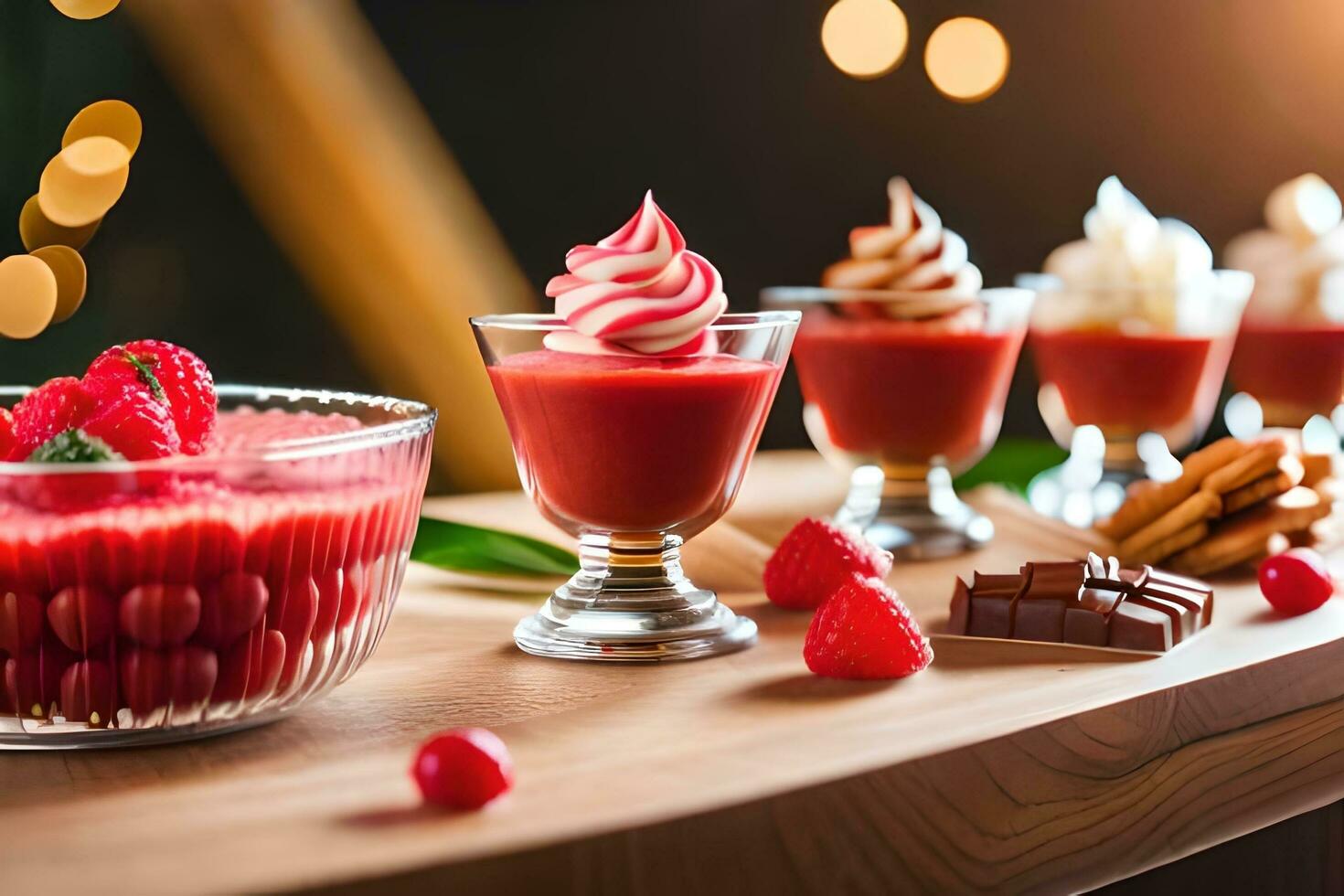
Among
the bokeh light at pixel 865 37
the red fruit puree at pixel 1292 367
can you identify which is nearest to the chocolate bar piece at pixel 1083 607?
the red fruit puree at pixel 1292 367

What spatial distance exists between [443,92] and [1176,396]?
1033 millimetres

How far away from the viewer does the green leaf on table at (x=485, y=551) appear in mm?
1422

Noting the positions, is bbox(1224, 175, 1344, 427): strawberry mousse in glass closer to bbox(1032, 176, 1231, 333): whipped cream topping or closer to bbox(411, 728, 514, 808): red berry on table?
bbox(1032, 176, 1231, 333): whipped cream topping

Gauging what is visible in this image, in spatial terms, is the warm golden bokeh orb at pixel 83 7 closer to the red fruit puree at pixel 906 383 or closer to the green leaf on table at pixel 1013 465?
the red fruit puree at pixel 906 383

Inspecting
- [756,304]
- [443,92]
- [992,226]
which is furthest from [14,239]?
[992,226]

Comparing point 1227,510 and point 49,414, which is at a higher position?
point 49,414

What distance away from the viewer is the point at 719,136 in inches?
86.6

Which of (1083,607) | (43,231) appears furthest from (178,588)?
(43,231)

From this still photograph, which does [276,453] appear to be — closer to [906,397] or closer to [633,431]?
[633,431]

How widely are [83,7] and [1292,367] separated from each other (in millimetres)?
1671

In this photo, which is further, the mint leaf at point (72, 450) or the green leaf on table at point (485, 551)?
the green leaf on table at point (485, 551)

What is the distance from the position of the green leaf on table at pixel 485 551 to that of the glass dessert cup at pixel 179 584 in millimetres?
476

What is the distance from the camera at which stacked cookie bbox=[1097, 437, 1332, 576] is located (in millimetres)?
1460

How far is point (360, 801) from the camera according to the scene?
31.7 inches
